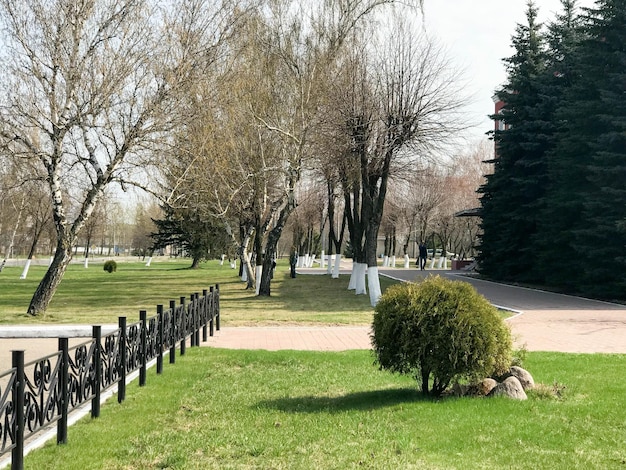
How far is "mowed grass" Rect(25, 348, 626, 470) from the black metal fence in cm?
29

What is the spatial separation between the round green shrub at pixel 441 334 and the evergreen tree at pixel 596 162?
647 inches

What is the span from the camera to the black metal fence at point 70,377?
4.68 m

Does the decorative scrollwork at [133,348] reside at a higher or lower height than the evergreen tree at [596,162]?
lower

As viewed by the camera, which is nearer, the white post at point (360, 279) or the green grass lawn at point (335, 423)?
the green grass lawn at point (335, 423)

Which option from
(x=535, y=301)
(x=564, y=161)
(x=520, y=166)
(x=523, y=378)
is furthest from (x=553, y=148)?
(x=523, y=378)

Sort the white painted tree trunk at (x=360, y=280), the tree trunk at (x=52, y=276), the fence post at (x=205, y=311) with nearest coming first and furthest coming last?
the fence post at (x=205, y=311)
the tree trunk at (x=52, y=276)
the white painted tree trunk at (x=360, y=280)

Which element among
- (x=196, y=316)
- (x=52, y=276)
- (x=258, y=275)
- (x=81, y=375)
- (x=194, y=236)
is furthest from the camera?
(x=194, y=236)

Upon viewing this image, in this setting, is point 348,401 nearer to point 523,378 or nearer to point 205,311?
point 523,378

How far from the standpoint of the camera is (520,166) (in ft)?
106

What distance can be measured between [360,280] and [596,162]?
8.87 meters

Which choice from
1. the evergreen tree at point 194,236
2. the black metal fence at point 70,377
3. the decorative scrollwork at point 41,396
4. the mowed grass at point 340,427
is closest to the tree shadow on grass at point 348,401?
the mowed grass at point 340,427

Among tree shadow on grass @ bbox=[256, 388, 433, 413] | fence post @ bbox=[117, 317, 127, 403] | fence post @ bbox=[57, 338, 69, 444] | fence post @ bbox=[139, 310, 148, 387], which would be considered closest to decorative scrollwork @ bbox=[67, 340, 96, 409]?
fence post @ bbox=[57, 338, 69, 444]

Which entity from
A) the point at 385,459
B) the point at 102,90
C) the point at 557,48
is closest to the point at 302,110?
the point at 102,90

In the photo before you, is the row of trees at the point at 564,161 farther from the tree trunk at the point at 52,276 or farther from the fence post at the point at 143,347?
the fence post at the point at 143,347
